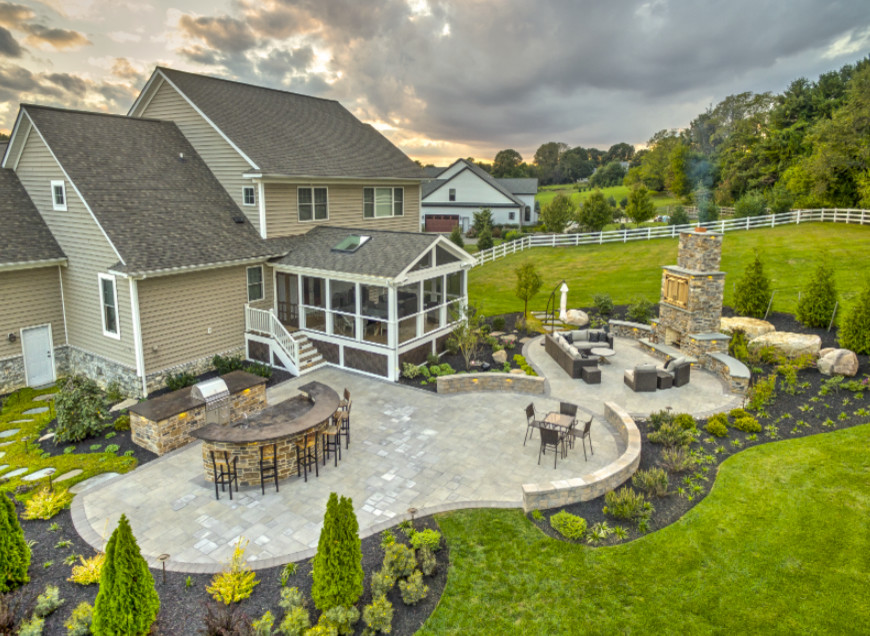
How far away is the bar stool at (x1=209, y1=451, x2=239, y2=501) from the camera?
8.94 metres

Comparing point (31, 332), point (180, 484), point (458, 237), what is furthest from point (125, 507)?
point (458, 237)

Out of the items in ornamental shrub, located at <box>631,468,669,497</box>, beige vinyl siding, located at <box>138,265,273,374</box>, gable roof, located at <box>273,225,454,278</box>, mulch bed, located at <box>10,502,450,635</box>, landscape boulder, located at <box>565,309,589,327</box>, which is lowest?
mulch bed, located at <box>10,502,450,635</box>

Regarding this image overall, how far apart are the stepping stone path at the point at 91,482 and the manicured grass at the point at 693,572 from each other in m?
6.57

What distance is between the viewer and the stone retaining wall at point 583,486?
8562 mm

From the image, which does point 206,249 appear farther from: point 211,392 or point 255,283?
point 211,392

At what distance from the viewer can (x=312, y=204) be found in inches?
718

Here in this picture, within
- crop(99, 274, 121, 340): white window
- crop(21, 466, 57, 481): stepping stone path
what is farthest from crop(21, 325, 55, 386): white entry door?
crop(21, 466, 57, 481): stepping stone path

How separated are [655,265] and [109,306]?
26.1 m

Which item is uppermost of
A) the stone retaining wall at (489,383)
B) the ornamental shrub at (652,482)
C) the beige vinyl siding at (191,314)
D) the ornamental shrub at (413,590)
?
the beige vinyl siding at (191,314)

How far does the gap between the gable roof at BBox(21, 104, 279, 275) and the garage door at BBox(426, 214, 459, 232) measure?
30.6 m

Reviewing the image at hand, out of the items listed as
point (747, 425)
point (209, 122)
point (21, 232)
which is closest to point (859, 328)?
point (747, 425)

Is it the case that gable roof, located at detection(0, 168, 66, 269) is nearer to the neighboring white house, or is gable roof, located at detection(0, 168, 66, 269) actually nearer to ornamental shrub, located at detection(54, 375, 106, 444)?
ornamental shrub, located at detection(54, 375, 106, 444)

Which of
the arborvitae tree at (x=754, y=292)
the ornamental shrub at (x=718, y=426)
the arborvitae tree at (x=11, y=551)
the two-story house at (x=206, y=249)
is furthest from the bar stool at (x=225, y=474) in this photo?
the arborvitae tree at (x=754, y=292)

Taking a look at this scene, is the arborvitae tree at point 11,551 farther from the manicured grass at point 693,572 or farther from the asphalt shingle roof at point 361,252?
the asphalt shingle roof at point 361,252
